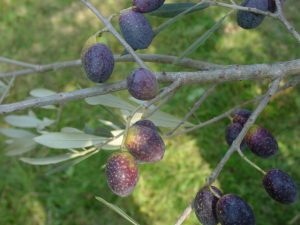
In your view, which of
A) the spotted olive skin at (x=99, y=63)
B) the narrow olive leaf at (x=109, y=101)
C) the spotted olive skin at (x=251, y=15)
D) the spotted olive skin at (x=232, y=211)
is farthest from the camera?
the narrow olive leaf at (x=109, y=101)

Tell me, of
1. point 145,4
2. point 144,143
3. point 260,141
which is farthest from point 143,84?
point 260,141

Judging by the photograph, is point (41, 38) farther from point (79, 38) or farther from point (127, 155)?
point (127, 155)

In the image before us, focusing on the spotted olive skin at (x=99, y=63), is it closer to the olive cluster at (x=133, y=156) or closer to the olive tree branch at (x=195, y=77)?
the olive tree branch at (x=195, y=77)

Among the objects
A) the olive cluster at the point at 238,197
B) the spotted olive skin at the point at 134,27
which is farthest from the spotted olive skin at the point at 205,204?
the spotted olive skin at the point at 134,27

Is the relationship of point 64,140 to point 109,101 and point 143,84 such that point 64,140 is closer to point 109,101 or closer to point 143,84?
point 109,101

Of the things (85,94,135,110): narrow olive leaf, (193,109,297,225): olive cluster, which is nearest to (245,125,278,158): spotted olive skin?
(193,109,297,225): olive cluster

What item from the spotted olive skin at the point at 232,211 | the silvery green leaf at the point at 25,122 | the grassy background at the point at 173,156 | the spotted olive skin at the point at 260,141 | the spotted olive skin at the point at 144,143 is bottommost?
the grassy background at the point at 173,156

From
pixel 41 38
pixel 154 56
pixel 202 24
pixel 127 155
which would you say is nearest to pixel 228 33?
pixel 202 24
